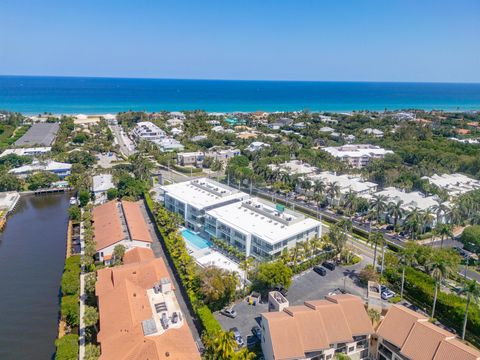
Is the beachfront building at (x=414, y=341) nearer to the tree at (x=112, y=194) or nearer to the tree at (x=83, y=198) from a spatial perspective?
the tree at (x=112, y=194)

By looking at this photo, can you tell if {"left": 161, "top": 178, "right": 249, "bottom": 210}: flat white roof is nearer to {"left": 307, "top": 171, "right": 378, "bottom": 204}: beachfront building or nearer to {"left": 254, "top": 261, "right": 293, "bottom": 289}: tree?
{"left": 307, "top": 171, "right": 378, "bottom": 204}: beachfront building

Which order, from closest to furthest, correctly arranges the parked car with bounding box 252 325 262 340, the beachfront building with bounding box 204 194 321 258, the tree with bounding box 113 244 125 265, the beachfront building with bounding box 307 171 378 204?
the parked car with bounding box 252 325 262 340
the tree with bounding box 113 244 125 265
the beachfront building with bounding box 204 194 321 258
the beachfront building with bounding box 307 171 378 204

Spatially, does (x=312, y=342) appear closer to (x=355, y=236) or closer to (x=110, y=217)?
(x=355, y=236)

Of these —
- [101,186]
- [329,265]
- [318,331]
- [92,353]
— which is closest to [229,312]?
[318,331]

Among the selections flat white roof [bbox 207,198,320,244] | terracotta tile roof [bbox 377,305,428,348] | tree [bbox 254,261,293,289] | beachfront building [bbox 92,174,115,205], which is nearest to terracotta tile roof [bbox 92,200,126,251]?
beachfront building [bbox 92,174,115,205]

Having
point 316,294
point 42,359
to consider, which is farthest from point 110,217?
point 316,294

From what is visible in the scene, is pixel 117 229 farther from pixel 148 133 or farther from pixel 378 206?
pixel 148 133

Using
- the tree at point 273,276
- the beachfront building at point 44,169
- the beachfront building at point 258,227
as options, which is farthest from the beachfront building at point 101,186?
the tree at point 273,276
